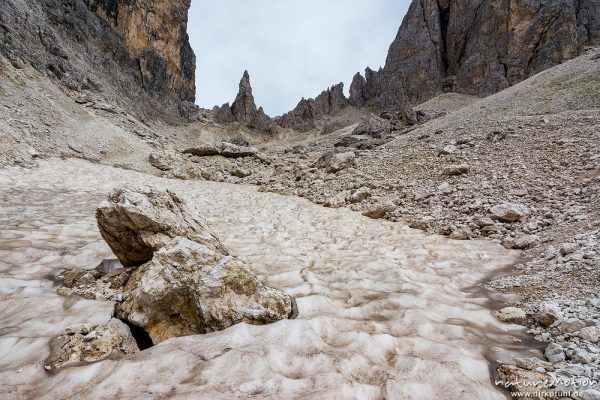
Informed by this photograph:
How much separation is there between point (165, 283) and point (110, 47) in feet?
229

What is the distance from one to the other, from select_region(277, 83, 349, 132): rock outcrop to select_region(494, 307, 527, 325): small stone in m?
90.0

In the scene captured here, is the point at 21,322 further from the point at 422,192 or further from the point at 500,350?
the point at 422,192

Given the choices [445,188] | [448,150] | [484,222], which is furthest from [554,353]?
[448,150]

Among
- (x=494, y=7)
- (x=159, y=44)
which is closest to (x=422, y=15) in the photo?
(x=494, y=7)

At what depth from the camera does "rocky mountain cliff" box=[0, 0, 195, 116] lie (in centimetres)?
3575

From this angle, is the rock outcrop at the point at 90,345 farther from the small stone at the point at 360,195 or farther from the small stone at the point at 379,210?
the small stone at the point at 360,195

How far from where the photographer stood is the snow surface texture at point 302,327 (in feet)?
8.89

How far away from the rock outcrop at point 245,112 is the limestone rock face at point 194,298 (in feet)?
282

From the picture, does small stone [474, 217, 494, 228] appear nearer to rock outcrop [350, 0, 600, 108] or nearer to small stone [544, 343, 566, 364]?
small stone [544, 343, 566, 364]

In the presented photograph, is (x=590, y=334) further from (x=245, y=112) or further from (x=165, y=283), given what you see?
(x=245, y=112)

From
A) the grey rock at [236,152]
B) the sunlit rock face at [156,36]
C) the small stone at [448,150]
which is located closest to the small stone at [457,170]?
the small stone at [448,150]

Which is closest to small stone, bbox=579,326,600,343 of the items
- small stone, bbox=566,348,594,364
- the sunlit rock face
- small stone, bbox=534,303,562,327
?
small stone, bbox=566,348,594,364

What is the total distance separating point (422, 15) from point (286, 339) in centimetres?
11644

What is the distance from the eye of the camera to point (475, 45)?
83.4 m
